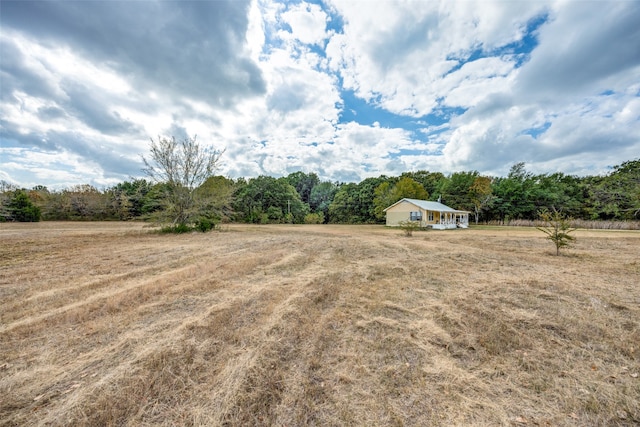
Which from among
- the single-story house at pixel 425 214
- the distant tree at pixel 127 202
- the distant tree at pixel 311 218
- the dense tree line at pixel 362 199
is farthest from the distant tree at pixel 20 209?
the single-story house at pixel 425 214

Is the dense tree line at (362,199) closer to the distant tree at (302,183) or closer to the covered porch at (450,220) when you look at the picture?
the covered porch at (450,220)

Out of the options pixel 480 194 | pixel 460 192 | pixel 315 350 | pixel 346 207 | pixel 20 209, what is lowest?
pixel 315 350

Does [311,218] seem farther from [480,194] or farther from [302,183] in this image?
[480,194]

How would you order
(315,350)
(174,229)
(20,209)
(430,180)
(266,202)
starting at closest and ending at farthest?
(315,350) → (174,229) → (20,209) → (266,202) → (430,180)

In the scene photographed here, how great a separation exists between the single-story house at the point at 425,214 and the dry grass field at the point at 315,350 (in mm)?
19185

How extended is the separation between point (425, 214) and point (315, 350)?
79.7 ft

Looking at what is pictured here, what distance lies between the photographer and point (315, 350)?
9.29 ft

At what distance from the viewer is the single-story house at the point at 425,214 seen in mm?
24484

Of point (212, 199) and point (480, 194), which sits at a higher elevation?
point (480, 194)

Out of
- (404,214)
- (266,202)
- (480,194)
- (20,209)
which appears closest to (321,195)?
(266,202)

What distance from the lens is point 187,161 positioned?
16719mm

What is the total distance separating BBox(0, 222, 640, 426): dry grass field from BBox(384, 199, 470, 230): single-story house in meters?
19.2

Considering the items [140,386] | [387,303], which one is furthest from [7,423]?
[387,303]

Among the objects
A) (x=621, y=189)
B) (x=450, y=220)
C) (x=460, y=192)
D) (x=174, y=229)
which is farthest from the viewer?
(x=460, y=192)
